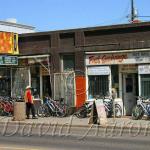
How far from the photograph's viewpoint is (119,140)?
16000 millimetres

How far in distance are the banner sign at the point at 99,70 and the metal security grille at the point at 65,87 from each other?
108 cm

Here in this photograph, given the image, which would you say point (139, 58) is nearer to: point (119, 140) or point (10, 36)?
point (10, 36)

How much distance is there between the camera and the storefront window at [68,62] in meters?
28.1

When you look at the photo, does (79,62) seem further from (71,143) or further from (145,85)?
(71,143)

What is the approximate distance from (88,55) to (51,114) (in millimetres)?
3726

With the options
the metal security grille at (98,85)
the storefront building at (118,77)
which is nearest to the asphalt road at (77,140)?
the storefront building at (118,77)

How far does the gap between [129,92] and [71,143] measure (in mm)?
11815

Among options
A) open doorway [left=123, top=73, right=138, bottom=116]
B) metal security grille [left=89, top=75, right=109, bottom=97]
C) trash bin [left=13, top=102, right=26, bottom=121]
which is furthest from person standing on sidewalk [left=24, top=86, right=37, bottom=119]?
open doorway [left=123, top=73, right=138, bottom=116]

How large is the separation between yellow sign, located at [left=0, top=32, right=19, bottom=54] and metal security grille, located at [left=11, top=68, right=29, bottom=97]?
130 centimetres

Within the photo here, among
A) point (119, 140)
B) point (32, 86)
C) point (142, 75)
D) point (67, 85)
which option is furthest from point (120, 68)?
point (119, 140)

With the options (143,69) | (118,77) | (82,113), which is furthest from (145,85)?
(82,113)

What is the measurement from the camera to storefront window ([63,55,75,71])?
2809cm

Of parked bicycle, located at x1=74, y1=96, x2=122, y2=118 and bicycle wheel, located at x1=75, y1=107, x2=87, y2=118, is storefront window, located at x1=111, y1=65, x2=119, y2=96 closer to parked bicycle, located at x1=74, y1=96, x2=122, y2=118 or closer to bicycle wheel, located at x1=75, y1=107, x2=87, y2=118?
parked bicycle, located at x1=74, y1=96, x2=122, y2=118

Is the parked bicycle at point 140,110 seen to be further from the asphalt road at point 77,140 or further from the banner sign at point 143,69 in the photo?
the asphalt road at point 77,140
